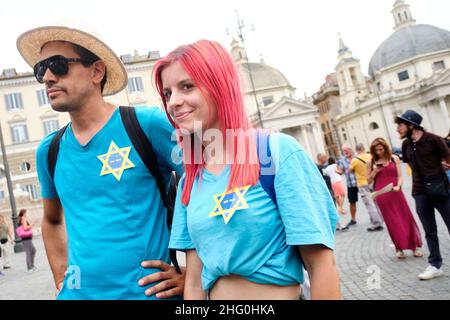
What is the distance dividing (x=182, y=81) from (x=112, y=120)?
597 mm

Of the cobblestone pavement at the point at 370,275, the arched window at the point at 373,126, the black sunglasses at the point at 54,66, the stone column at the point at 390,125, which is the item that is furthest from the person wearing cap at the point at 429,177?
the arched window at the point at 373,126

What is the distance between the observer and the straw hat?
200 centimetres

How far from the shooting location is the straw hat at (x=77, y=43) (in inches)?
78.8

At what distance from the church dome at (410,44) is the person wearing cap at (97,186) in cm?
6670

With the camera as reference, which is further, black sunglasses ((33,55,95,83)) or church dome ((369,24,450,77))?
church dome ((369,24,450,77))

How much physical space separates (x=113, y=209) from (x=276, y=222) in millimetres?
777

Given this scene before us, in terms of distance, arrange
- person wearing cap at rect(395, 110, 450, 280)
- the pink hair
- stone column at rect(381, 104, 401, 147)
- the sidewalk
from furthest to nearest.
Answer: stone column at rect(381, 104, 401, 147), the sidewalk, person wearing cap at rect(395, 110, 450, 280), the pink hair

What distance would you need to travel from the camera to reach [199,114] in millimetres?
1515

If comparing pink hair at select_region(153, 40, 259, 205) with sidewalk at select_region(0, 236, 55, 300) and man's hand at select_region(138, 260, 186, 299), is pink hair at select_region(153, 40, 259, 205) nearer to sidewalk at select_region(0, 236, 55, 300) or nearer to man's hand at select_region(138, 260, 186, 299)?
man's hand at select_region(138, 260, 186, 299)

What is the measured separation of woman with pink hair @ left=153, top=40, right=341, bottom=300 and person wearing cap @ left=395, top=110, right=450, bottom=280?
395 centimetres

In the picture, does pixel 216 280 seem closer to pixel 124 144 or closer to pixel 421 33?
pixel 124 144

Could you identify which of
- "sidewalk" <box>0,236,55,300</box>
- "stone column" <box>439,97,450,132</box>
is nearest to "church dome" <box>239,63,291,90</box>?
"stone column" <box>439,97,450,132</box>

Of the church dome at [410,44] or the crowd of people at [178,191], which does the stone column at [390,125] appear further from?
the crowd of people at [178,191]

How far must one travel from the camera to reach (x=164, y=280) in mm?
1737
